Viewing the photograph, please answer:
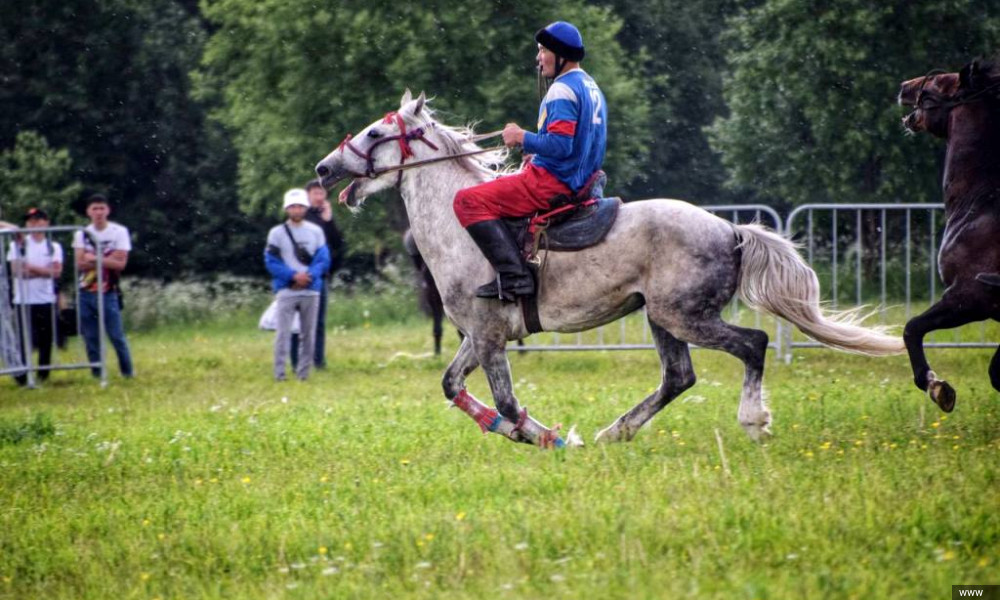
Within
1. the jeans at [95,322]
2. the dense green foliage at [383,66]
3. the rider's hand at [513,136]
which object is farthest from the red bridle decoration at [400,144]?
the dense green foliage at [383,66]

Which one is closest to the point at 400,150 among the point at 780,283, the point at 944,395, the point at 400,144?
the point at 400,144

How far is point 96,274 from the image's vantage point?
15.4 metres

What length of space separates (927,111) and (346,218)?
21.9 m

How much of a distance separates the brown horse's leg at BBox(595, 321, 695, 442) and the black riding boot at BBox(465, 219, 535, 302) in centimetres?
97

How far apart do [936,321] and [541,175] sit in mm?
2921

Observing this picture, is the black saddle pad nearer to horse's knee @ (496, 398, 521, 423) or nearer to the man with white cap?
horse's knee @ (496, 398, 521, 423)

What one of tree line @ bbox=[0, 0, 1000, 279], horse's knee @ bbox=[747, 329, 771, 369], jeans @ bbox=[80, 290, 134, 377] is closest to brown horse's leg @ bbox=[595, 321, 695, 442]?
horse's knee @ bbox=[747, 329, 771, 369]

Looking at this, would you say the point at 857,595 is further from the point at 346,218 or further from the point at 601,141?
the point at 346,218

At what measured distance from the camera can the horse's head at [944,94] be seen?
8.73 meters

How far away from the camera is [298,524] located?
22.2 feet

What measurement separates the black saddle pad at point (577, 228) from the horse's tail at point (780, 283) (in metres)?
0.87

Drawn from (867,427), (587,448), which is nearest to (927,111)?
(867,427)

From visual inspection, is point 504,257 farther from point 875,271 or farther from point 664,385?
point 875,271

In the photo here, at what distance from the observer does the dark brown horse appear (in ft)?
27.8
